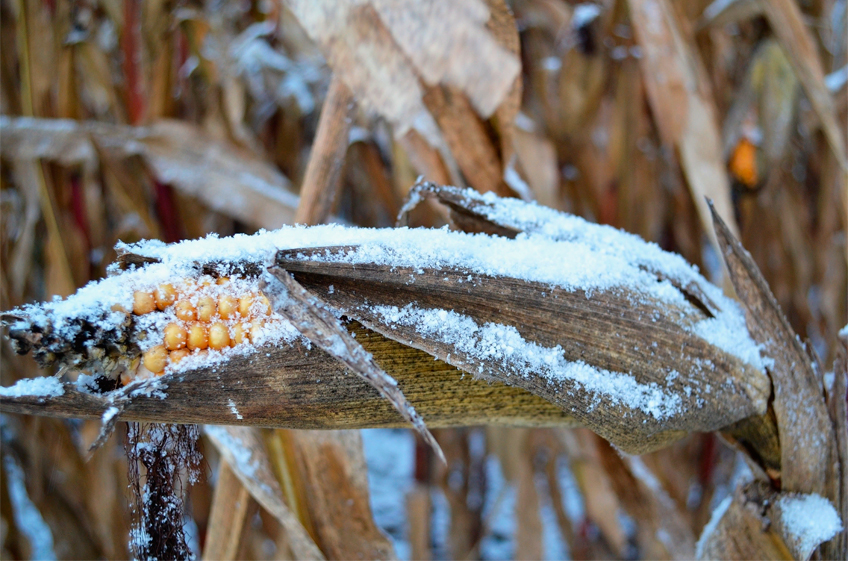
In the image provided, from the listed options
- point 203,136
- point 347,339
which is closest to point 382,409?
point 347,339

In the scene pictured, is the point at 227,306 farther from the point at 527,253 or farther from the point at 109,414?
the point at 527,253

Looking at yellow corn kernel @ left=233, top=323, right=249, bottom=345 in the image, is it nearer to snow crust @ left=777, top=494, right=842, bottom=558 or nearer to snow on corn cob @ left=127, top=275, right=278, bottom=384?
snow on corn cob @ left=127, top=275, right=278, bottom=384

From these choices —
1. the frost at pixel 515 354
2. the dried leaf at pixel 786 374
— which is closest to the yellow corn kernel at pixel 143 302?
the frost at pixel 515 354

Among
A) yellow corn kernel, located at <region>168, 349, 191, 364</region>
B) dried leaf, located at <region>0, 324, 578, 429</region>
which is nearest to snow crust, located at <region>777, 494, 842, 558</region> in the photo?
dried leaf, located at <region>0, 324, 578, 429</region>

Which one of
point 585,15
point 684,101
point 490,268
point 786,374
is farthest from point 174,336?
point 585,15

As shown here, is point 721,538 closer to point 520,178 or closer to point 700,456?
point 520,178
